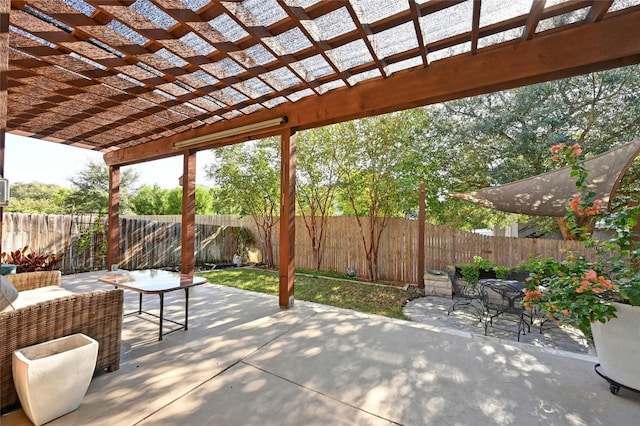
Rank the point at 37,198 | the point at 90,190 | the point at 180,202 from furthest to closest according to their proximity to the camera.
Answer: the point at 37,198, the point at 180,202, the point at 90,190

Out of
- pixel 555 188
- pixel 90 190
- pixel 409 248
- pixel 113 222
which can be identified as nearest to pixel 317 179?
pixel 409 248

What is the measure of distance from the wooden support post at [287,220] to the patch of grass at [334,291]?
32.0 inches

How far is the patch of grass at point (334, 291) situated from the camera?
4391 mm

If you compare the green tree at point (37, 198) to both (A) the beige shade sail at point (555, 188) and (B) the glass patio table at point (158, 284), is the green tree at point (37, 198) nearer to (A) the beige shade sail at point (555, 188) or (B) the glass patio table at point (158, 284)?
(B) the glass patio table at point (158, 284)

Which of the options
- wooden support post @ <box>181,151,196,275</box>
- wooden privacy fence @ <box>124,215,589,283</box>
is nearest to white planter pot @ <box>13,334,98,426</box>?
wooden support post @ <box>181,151,196,275</box>

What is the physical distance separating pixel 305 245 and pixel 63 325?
6.21 meters

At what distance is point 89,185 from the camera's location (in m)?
13.6

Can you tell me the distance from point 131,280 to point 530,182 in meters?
5.61

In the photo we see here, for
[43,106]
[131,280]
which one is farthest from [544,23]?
[43,106]

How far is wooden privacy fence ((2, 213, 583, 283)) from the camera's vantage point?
5496 mm

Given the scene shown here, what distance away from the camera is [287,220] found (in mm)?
4059

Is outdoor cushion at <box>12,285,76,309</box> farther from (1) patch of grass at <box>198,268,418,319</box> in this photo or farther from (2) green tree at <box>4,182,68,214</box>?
(2) green tree at <box>4,182,68,214</box>

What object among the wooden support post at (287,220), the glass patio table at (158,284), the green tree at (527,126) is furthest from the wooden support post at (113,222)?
the green tree at (527,126)

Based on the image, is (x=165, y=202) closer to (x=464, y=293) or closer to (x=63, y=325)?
(x=63, y=325)
